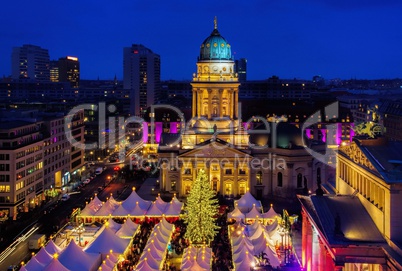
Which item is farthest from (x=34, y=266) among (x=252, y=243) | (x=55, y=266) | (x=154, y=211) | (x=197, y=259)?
(x=154, y=211)

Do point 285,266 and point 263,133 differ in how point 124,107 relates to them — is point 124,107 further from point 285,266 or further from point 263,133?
point 285,266

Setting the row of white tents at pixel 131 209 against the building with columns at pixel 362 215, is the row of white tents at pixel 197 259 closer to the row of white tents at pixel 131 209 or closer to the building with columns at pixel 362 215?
the building with columns at pixel 362 215

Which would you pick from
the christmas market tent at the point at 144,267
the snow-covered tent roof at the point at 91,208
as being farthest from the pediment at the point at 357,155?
the snow-covered tent roof at the point at 91,208

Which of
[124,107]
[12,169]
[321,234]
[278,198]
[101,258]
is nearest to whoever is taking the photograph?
[321,234]

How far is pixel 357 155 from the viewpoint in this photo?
33.9 m

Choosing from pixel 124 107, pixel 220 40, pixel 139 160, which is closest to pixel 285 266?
pixel 220 40

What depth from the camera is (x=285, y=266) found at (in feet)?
126

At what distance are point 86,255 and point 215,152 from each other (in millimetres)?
40074

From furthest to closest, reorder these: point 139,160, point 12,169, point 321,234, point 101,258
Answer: point 139,160
point 12,169
point 101,258
point 321,234

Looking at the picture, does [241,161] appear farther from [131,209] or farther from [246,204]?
[131,209]

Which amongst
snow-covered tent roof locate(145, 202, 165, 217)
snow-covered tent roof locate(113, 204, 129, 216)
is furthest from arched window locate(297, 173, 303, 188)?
snow-covered tent roof locate(113, 204, 129, 216)

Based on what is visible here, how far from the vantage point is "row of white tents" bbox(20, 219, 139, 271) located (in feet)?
132

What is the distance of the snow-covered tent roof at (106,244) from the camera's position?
45.9 metres

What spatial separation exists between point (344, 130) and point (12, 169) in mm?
84129
